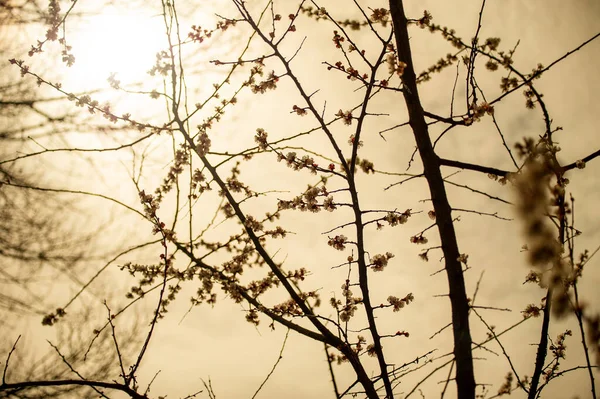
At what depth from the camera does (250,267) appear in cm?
354

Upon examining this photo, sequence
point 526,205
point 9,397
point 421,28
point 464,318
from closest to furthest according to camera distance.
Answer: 1. point 526,205
2. point 464,318
3. point 421,28
4. point 9,397

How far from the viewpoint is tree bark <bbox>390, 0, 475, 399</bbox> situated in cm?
225

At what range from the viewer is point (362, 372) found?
8.59 ft

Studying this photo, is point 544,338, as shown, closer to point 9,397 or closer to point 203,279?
point 203,279

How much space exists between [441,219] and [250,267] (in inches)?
75.3

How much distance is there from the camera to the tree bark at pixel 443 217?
225cm

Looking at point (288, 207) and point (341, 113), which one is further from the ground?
point (341, 113)

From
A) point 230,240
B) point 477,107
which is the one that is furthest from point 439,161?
point 230,240

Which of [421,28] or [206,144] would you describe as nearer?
[206,144]

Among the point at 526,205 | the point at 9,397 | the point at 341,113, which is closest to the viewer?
the point at 526,205

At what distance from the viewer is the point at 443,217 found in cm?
250

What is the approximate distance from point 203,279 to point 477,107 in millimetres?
2690

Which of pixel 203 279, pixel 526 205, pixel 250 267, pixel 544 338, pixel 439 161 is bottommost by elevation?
pixel 526 205

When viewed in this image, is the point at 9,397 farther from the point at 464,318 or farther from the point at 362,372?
the point at 464,318
